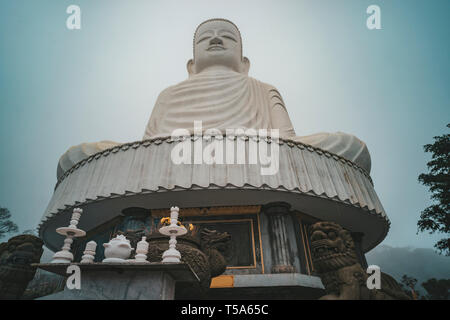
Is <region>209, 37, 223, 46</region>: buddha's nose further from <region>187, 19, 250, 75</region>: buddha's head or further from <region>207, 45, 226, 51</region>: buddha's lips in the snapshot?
<region>207, 45, 226, 51</region>: buddha's lips

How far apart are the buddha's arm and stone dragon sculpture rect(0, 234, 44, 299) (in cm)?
647

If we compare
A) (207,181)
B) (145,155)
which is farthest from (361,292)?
(145,155)

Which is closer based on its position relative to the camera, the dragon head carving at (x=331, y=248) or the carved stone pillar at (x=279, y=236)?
the dragon head carving at (x=331, y=248)

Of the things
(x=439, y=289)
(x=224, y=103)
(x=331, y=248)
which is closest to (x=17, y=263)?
(x=331, y=248)

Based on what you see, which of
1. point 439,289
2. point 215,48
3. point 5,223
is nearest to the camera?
point 439,289

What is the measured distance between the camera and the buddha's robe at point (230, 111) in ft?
23.9

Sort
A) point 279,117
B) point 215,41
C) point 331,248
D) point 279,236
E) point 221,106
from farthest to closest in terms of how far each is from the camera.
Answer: point 215,41 → point 279,117 → point 221,106 → point 279,236 → point 331,248

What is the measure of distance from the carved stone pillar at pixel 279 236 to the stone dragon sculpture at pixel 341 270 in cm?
205

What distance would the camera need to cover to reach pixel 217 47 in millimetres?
11070

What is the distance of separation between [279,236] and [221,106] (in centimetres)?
448

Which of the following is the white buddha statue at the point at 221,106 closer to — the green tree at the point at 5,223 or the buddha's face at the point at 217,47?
the buddha's face at the point at 217,47

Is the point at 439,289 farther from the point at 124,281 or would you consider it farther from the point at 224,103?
the point at 124,281

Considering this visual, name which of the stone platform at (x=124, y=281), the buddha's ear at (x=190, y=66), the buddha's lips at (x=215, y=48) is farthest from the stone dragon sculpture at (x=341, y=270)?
the buddha's ear at (x=190, y=66)
